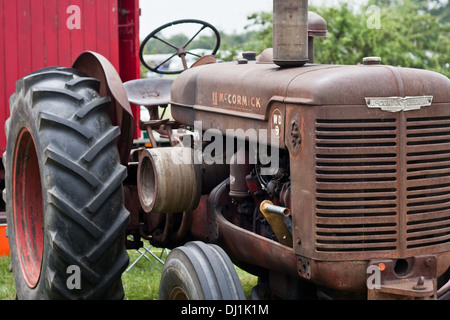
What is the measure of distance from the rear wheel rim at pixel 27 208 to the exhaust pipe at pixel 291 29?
1670 millimetres

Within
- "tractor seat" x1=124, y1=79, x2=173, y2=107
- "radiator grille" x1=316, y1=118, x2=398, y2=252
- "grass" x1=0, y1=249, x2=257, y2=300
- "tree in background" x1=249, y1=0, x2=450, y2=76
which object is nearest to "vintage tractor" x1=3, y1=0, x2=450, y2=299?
"radiator grille" x1=316, y1=118, x2=398, y2=252

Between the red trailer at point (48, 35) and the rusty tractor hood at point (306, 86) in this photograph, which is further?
the red trailer at point (48, 35)

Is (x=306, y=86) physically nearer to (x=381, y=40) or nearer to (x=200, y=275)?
(x=200, y=275)

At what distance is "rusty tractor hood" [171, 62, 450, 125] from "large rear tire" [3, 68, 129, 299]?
0.62 metres

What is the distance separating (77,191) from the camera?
3.87 metres

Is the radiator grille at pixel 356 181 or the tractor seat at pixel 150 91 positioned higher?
the tractor seat at pixel 150 91

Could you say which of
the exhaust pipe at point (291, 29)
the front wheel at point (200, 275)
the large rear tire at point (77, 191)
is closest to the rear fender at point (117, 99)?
the large rear tire at point (77, 191)

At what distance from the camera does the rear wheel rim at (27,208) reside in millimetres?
4645

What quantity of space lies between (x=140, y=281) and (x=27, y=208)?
156 cm

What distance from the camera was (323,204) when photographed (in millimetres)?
3428

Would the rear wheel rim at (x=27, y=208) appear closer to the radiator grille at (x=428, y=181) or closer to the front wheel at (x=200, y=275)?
the front wheel at (x=200, y=275)

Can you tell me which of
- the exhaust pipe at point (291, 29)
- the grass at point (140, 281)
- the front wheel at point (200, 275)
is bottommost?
the grass at point (140, 281)

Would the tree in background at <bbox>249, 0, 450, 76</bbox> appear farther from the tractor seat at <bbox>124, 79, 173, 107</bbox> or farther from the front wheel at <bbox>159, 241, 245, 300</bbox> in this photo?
the front wheel at <bbox>159, 241, 245, 300</bbox>
